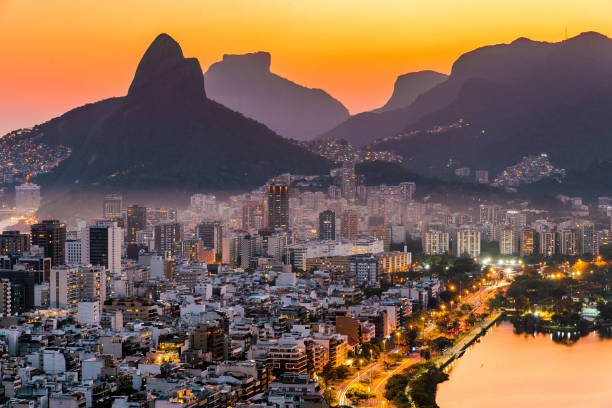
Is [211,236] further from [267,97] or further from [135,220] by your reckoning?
[267,97]

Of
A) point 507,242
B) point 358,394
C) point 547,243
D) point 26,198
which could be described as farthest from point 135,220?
point 358,394

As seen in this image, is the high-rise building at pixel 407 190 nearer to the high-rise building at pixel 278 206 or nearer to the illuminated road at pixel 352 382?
the high-rise building at pixel 278 206

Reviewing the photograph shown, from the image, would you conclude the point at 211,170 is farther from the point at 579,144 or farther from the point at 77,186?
the point at 579,144

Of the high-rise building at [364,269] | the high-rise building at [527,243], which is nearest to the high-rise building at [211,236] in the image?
the high-rise building at [364,269]

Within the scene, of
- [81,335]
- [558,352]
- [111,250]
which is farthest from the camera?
[111,250]

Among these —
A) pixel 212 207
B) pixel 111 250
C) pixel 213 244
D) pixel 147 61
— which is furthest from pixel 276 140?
pixel 111 250

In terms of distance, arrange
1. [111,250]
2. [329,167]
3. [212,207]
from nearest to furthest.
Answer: [111,250]
[212,207]
[329,167]

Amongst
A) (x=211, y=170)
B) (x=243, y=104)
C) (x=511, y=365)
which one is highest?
(x=243, y=104)
